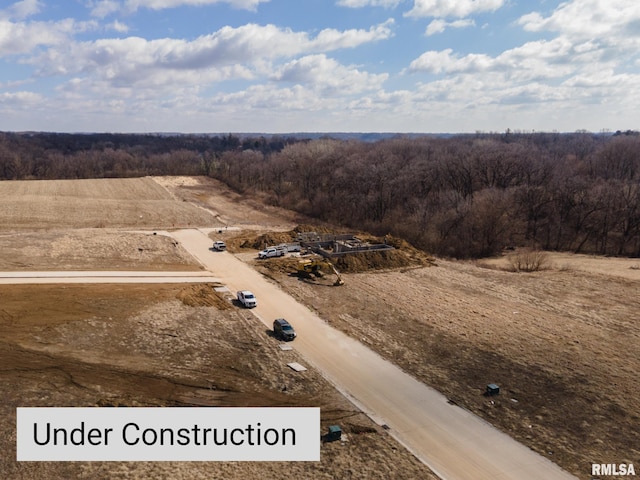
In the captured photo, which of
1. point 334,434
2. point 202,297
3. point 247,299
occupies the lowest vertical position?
point 334,434

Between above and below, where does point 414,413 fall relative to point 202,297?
below

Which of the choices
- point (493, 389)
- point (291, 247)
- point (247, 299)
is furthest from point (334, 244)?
point (493, 389)

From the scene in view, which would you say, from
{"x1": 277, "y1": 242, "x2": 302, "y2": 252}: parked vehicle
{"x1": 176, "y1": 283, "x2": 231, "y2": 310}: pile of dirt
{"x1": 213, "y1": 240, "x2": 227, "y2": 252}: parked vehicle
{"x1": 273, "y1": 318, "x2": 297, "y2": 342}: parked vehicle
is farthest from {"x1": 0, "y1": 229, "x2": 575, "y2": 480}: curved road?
A: {"x1": 213, "y1": 240, "x2": 227, "y2": 252}: parked vehicle

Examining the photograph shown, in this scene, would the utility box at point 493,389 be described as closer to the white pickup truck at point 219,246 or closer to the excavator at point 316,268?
the excavator at point 316,268

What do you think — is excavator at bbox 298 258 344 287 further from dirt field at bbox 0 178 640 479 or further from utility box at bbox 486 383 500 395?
utility box at bbox 486 383 500 395

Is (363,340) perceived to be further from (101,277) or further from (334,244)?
(101,277)

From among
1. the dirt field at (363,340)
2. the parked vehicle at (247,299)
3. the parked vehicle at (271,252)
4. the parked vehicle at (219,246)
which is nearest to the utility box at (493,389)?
the dirt field at (363,340)

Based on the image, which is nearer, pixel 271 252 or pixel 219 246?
pixel 271 252
